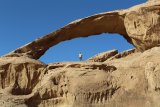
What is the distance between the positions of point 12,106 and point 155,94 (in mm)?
3574

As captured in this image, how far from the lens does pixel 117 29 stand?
1176 centimetres

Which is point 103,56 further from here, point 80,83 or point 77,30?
point 80,83

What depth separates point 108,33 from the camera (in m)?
12.0

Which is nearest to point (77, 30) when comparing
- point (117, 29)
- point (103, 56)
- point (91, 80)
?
point (117, 29)

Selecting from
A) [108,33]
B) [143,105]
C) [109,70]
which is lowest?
[143,105]

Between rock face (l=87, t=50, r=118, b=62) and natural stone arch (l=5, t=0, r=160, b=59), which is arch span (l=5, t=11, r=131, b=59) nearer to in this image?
natural stone arch (l=5, t=0, r=160, b=59)

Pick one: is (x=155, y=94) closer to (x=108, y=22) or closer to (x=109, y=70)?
(x=109, y=70)

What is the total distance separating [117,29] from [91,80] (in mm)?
3137

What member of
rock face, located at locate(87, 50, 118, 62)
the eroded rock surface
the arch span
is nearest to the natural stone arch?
the arch span

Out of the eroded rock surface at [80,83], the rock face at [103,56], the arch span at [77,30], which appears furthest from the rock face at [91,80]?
the rock face at [103,56]

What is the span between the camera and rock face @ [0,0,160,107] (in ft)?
29.5

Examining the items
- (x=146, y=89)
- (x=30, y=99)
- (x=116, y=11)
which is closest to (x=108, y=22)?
(x=116, y=11)

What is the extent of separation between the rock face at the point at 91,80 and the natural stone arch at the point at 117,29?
0.09ft

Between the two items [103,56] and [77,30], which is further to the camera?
[103,56]
